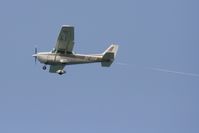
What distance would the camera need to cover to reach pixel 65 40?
73.6 meters

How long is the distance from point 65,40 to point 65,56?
7.22 ft

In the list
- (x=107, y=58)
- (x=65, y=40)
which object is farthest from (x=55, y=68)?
(x=107, y=58)

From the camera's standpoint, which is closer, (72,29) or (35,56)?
(72,29)

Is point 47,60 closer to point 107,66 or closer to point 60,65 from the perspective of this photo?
point 60,65

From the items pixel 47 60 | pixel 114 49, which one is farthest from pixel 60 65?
pixel 114 49

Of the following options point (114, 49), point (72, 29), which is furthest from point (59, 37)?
point (114, 49)

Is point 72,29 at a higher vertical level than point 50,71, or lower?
higher

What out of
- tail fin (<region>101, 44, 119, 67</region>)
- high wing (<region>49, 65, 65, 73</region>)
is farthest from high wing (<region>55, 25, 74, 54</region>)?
tail fin (<region>101, 44, 119, 67</region>)

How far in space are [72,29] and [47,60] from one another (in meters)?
5.27

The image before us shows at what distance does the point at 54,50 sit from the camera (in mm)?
75312

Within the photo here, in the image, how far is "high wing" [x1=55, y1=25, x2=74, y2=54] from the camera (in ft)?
237

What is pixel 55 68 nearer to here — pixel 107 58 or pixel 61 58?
pixel 61 58

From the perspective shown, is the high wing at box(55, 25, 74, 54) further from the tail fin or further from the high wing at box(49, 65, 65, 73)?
the tail fin

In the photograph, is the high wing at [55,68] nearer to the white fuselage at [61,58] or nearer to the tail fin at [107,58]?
the white fuselage at [61,58]
